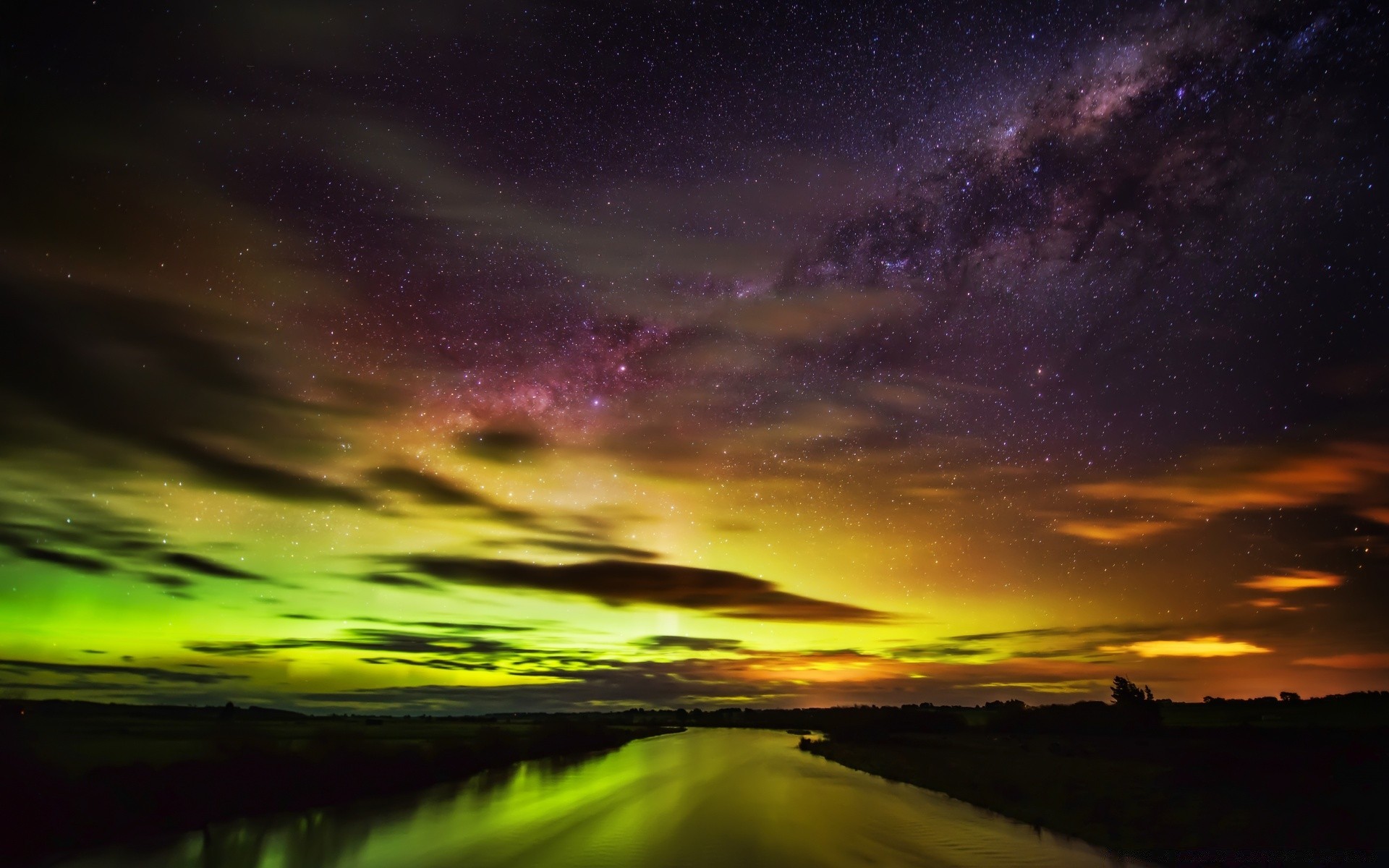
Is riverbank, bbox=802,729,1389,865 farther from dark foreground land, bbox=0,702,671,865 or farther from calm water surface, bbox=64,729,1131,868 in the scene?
dark foreground land, bbox=0,702,671,865

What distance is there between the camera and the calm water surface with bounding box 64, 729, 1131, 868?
18.1 meters

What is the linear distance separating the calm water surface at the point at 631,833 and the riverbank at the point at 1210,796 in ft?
6.88

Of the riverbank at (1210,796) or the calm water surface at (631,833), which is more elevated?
the riverbank at (1210,796)

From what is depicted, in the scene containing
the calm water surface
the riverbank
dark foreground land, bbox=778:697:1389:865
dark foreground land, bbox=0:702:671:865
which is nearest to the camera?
the calm water surface

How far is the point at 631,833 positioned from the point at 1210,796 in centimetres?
2015

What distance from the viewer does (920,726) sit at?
415 ft

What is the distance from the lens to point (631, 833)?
73.8ft

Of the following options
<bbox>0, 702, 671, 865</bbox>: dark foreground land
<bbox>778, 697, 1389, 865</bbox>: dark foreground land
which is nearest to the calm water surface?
<bbox>0, 702, 671, 865</bbox>: dark foreground land

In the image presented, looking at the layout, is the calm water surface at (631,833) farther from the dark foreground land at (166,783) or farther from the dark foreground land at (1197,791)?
the dark foreground land at (1197,791)

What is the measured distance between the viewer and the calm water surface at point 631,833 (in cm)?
1811

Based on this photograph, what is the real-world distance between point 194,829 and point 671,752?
57.8 meters

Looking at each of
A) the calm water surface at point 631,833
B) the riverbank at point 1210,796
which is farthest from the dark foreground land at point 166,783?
the riverbank at point 1210,796

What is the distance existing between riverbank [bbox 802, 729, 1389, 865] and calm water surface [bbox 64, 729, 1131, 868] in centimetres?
210

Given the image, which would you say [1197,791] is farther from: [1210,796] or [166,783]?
[166,783]
